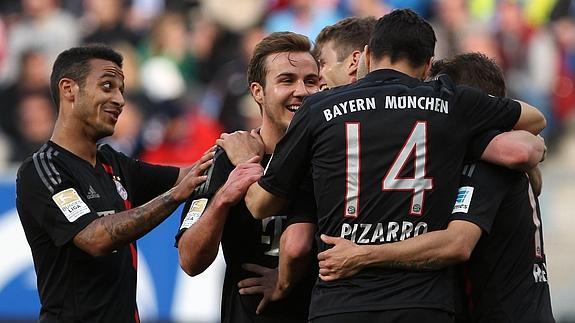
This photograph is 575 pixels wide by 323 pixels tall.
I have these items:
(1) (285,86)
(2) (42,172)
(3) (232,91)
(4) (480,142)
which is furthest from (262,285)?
(3) (232,91)

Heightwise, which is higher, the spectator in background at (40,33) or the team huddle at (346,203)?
the spectator in background at (40,33)

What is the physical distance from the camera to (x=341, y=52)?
5766 mm

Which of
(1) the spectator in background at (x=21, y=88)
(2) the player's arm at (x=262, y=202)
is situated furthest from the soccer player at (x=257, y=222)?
(1) the spectator in background at (x=21, y=88)

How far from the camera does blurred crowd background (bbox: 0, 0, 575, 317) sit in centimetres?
1178

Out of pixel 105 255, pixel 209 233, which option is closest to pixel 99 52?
pixel 105 255

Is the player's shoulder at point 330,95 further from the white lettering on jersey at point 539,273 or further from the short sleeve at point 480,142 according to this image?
the white lettering on jersey at point 539,273

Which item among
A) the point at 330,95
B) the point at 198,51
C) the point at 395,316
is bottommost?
the point at 395,316

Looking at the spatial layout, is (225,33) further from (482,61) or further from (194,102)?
(482,61)

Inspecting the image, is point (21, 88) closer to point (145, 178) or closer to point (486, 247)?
point (145, 178)

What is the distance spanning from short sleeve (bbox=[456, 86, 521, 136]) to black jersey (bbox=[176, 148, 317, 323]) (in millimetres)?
1041

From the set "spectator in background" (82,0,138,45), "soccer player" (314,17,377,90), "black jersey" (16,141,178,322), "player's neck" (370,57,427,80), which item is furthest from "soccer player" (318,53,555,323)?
"spectator in background" (82,0,138,45)

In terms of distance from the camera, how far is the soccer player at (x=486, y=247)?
174 inches

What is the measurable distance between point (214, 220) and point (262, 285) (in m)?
0.42

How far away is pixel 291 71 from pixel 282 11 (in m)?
7.08
